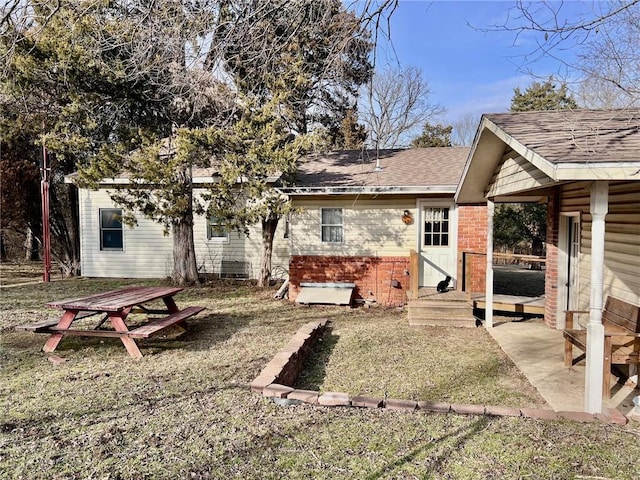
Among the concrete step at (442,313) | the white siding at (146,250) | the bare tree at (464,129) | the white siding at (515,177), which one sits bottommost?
the concrete step at (442,313)

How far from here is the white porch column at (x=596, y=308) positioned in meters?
4.03

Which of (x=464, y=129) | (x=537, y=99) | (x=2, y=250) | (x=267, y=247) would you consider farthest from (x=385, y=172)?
(x=464, y=129)

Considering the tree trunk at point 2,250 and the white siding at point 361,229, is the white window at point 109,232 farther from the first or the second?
the tree trunk at point 2,250

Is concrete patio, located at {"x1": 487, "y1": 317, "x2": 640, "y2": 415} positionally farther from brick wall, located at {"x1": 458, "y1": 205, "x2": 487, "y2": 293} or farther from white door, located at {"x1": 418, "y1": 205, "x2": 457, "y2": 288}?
white door, located at {"x1": 418, "y1": 205, "x2": 457, "y2": 288}

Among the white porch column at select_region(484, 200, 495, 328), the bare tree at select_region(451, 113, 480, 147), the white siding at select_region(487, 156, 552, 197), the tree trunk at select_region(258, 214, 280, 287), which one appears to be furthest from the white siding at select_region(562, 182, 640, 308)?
the bare tree at select_region(451, 113, 480, 147)

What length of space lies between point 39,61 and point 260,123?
490 cm

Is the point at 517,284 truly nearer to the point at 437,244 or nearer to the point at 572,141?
the point at 437,244

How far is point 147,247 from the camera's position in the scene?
48.0 feet

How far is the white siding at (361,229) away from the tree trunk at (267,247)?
1491 millimetres

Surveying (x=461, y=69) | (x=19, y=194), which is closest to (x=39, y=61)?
Result: (x=461, y=69)

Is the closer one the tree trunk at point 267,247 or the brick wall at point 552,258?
the brick wall at point 552,258

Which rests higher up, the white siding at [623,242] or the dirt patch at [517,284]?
the white siding at [623,242]

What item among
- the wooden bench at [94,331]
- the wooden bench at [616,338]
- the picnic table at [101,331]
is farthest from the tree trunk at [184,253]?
the wooden bench at [616,338]

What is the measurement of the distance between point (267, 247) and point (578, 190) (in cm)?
819
